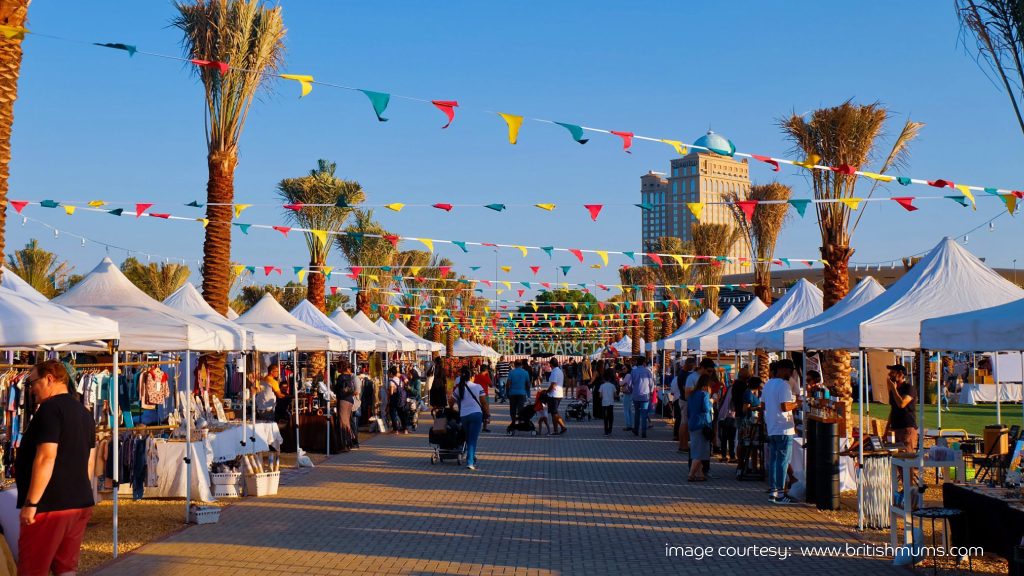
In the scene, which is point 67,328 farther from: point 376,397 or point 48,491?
point 376,397

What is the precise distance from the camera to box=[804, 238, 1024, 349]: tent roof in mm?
10820

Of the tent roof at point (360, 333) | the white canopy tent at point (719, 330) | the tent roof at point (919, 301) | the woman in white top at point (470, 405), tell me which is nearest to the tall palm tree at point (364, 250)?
the tent roof at point (360, 333)

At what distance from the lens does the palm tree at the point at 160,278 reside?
139ft

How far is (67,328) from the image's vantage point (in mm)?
8039

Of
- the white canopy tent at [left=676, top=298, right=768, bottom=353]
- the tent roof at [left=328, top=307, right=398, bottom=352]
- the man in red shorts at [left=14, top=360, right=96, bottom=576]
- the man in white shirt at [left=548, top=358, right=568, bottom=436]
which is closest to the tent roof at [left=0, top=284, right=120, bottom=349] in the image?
the man in red shorts at [left=14, top=360, right=96, bottom=576]

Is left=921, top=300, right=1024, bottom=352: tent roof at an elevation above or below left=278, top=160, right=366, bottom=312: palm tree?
below

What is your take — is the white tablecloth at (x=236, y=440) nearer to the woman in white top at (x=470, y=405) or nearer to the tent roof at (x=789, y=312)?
the woman in white top at (x=470, y=405)

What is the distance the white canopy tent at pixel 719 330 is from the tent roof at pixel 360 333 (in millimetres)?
7658

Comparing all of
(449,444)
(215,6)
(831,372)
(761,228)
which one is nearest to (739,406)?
(831,372)

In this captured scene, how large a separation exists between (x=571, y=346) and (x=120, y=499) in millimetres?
115557

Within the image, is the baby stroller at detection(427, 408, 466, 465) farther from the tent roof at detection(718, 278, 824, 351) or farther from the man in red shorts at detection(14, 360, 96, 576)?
the man in red shorts at detection(14, 360, 96, 576)

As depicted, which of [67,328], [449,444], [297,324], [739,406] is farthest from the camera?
[297,324]

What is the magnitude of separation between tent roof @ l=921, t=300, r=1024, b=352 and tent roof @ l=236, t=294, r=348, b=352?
11470mm

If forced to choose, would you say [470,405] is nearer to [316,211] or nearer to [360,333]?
[360,333]
